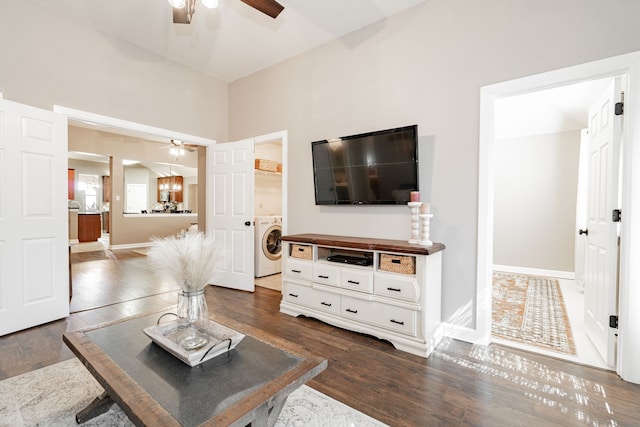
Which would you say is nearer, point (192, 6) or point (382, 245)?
point (192, 6)

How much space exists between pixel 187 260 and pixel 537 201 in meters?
6.09

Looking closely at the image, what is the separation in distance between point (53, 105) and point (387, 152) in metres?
3.51

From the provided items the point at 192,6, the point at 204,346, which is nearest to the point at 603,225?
the point at 204,346

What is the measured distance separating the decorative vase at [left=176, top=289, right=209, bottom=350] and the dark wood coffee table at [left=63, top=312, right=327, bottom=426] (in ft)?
0.34

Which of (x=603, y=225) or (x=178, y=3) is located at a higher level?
(x=178, y=3)

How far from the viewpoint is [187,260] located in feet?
4.33

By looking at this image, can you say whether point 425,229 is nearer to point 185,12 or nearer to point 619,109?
point 619,109

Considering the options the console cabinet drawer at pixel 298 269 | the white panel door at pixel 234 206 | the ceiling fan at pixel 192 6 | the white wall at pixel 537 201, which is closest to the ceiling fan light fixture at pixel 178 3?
the ceiling fan at pixel 192 6

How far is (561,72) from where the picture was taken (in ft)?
7.28

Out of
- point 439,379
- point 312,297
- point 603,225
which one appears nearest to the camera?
point 439,379

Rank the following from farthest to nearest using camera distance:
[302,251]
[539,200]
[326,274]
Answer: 1. [539,200]
2. [302,251]
3. [326,274]

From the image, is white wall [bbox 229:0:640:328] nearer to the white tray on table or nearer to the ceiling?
the ceiling

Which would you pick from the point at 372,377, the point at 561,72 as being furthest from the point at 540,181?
the point at 372,377

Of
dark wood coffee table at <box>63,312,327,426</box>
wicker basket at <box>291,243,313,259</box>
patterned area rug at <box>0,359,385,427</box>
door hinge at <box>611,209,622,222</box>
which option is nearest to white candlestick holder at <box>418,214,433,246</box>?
wicker basket at <box>291,243,313,259</box>
